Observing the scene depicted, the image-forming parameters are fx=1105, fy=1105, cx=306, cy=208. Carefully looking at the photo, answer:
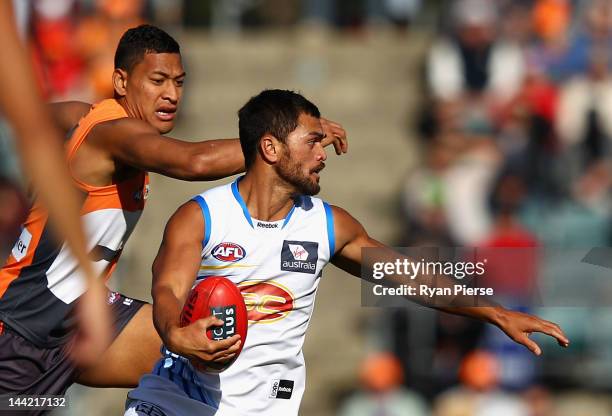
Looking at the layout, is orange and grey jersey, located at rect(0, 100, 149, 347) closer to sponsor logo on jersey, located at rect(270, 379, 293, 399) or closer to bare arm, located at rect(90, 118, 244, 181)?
bare arm, located at rect(90, 118, 244, 181)

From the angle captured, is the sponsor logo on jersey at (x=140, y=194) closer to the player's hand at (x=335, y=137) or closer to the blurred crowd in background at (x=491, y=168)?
the player's hand at (x=335, y=137)

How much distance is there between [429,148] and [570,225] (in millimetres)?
2348

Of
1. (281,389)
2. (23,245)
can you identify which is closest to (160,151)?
(23,245)

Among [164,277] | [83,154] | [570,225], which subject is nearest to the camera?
[164,277]

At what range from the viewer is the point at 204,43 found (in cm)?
1648

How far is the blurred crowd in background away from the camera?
429 inches

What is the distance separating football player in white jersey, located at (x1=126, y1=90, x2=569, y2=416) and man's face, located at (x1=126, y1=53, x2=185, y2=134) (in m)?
0.38

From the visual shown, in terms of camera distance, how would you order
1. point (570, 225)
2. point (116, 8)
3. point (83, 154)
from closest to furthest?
point (83, 154) < point (570, 225) < point (116, 8)

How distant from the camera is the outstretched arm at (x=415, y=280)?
17.9 feet

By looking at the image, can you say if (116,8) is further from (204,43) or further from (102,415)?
(102,415)

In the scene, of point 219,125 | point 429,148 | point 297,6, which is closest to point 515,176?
Answer: point 429,148

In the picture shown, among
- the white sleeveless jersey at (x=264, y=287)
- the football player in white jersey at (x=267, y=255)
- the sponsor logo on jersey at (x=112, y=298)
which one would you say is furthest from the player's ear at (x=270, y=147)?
the sponsor logo on jersey at (x=112, y=298)

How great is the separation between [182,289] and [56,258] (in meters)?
0.85

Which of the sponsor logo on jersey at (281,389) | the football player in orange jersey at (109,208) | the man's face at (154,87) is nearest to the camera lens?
the football player in orange jersey at (109,208)
